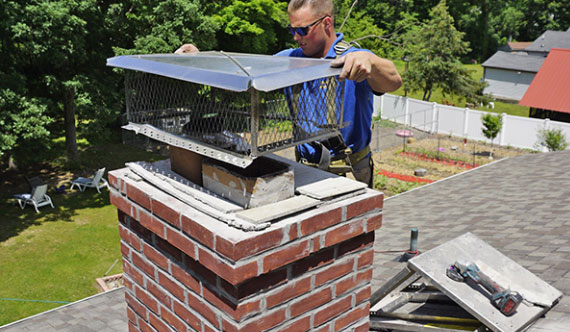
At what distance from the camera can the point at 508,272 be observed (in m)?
3.90

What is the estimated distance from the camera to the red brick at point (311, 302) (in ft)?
7.43

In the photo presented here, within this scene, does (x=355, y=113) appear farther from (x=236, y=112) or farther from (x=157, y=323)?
(x=157, y=323)

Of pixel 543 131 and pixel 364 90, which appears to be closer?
pixel 364 90

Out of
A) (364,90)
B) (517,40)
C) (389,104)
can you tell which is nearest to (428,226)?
(364,90)

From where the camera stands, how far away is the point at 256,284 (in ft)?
6.79

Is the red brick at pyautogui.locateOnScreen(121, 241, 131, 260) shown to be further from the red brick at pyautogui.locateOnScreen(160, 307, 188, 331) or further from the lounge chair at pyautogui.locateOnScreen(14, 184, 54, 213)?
the lounge chair at pyautogui.locateOnScreen(14, 184, 54, 213)

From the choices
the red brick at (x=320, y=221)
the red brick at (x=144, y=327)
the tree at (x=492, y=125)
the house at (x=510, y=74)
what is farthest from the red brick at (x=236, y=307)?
the house at (x=510, y=74)

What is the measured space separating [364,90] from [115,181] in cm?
189

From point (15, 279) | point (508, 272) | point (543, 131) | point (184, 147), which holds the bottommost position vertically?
point (15, 279)

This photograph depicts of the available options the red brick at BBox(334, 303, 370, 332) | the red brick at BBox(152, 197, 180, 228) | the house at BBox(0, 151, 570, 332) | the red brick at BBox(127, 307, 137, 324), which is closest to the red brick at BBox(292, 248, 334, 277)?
the red brick at BBox(334, 303, 370, 332)

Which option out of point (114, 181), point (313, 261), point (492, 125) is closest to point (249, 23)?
point (492, 125)

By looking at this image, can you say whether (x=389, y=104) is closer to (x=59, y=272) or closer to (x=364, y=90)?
(x=59, y=272)

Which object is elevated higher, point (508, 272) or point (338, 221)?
point (338, 221)

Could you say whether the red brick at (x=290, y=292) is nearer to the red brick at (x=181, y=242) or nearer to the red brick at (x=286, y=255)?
the red brick at (x=286, y=255)
